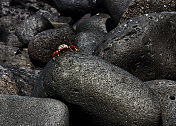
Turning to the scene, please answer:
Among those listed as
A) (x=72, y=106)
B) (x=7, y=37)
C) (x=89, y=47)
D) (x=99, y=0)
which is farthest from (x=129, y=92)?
(x=7, y=37)

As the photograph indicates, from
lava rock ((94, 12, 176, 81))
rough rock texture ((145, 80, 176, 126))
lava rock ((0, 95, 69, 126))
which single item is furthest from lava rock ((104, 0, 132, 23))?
lava rock ((0, 95, 69, 126))

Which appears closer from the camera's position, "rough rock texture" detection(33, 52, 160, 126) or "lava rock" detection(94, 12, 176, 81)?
"rough rock texture" detection(33, 52, 160, 126)

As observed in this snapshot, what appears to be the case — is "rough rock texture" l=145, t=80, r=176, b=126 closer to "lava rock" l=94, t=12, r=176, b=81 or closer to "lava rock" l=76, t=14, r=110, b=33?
"lava rock" l=94, t=12, r=176, b=81

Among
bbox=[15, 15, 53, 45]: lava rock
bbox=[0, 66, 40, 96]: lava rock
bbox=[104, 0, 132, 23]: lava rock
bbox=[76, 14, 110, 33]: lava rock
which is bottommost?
bbox=[15, 15, 53, 45]: lava rock

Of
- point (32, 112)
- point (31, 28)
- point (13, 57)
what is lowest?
point (13, 57)

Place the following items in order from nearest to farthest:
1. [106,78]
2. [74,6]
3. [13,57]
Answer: [106,78] → [13,57] → [74,6]

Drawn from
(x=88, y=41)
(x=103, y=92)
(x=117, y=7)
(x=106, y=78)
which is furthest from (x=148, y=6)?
(x=103, y=92)

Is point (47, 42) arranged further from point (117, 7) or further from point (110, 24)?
point (110, 24)
